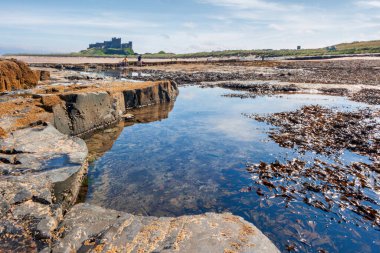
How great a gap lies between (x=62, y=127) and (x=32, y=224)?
6324 millimetres

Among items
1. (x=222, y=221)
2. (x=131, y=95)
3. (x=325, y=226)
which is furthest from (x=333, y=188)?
(x=131, y=95)

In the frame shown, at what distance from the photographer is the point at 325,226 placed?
5.41 meters

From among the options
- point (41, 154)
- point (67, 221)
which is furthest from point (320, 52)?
point (67, 221)

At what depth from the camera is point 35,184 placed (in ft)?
15.4

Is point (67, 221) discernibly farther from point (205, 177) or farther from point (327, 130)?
point (327, 130)

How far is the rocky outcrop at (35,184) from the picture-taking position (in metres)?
3.66

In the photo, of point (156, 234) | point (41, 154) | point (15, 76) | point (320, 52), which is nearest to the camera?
point (156, 234)

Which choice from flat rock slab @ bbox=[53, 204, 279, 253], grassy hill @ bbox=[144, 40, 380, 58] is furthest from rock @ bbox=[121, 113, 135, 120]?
grassy hill @ bbox=[144, 40, 380, 58]

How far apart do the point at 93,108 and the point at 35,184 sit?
6.90 meters

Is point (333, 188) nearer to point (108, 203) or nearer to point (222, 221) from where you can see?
point (222, 221)

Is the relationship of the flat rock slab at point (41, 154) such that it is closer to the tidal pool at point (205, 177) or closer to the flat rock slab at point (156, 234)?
the tidal pool at point (205, 177)

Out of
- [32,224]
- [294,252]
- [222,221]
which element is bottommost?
[294,252]

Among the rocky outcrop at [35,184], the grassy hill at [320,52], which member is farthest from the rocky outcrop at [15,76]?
the grassy hill at [320,52]

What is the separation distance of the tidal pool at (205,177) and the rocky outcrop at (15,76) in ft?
14.7
